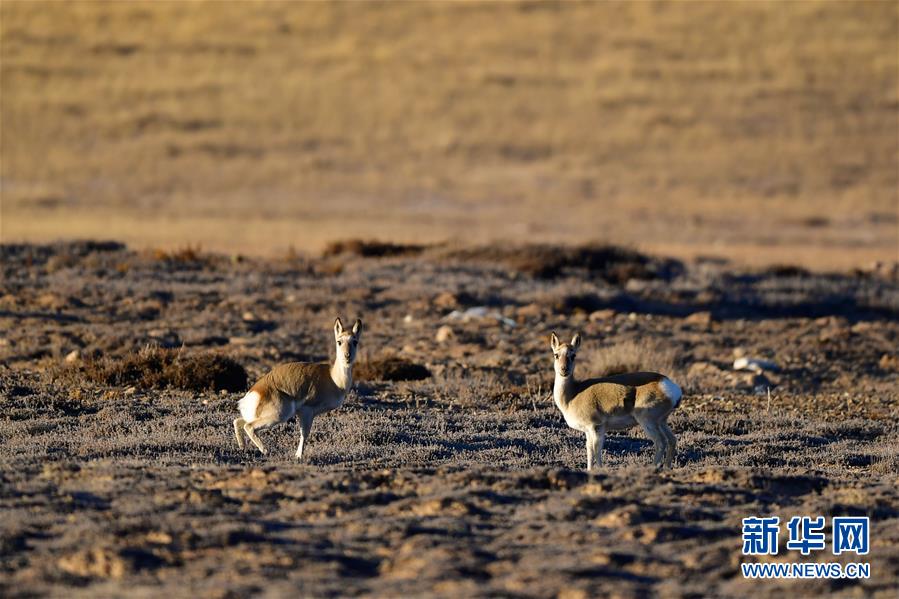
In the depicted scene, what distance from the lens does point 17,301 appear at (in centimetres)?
2373

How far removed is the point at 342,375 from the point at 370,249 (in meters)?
20.2

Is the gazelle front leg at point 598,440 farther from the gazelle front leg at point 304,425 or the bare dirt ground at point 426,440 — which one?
the gazelle front leg at point 304,425

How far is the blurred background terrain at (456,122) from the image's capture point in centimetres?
5584

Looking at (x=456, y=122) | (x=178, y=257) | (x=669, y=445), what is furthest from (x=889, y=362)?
(x=456, y=122)

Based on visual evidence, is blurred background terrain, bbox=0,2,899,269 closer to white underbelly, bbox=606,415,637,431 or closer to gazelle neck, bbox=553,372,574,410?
gazelle neck, bbox=553,372,574,410

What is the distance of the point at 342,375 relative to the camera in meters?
12.5

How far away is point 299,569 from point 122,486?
261cm

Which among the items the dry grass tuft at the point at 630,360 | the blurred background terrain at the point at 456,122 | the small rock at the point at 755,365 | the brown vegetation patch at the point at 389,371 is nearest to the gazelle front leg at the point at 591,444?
the brown vegetation patch at the point at 389,371

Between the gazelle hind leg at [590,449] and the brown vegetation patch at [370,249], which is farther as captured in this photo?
the brown vegetation patch at [370,249]

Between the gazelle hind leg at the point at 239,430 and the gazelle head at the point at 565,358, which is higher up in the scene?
the gazelle head at the point at 565,358

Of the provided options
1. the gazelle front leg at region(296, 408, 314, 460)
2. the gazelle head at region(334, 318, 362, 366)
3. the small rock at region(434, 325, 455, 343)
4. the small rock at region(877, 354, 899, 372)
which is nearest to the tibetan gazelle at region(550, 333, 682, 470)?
the gazelle head at region(334, 318, 362, 366)

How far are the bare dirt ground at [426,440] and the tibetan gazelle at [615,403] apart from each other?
1.13 feet

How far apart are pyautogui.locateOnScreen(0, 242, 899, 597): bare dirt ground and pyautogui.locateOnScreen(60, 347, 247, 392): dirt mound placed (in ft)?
0.19

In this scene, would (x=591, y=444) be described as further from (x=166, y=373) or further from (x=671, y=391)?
(x=166, y=373)
